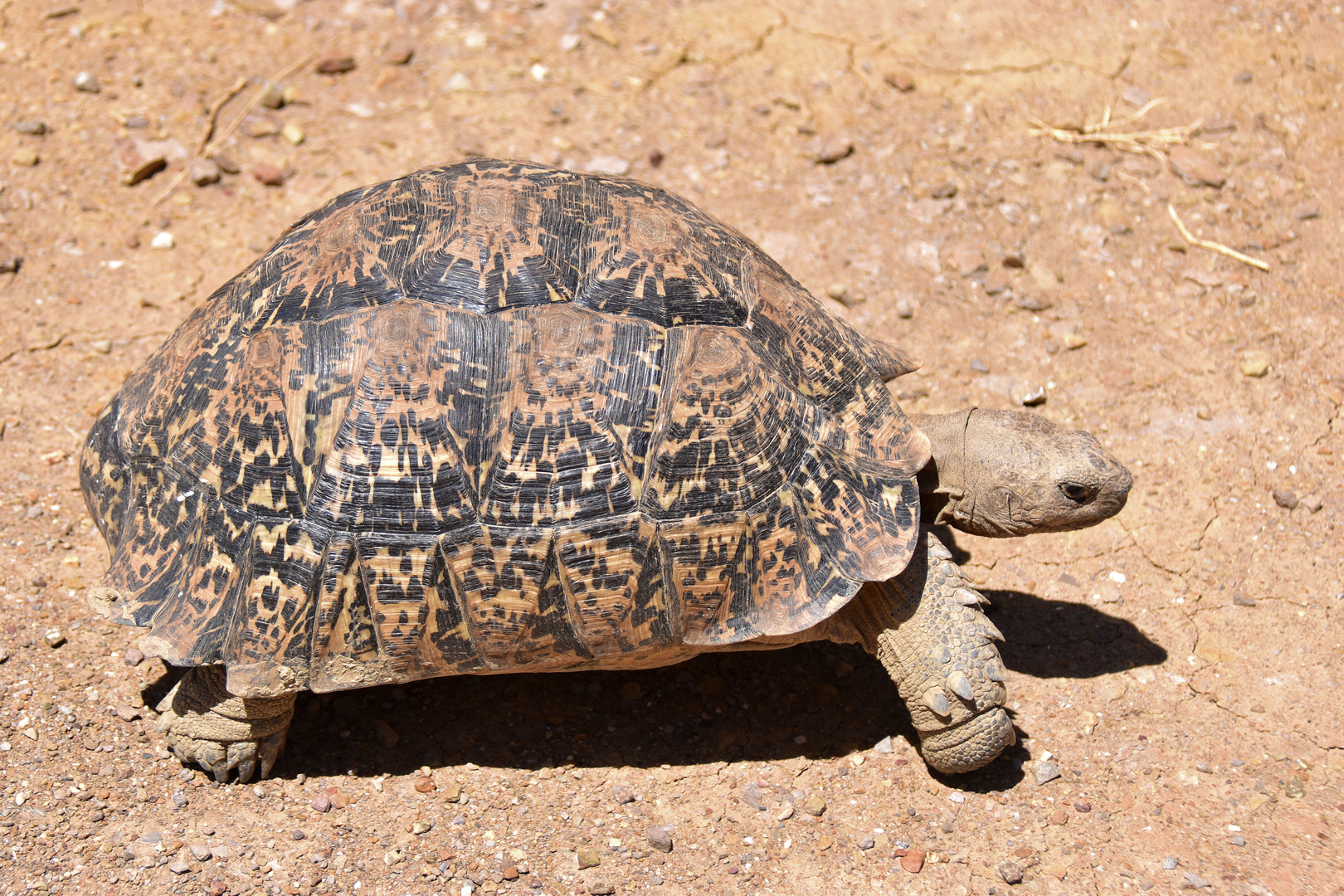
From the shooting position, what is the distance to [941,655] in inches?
123

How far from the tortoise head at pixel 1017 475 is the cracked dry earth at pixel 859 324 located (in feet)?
2.20

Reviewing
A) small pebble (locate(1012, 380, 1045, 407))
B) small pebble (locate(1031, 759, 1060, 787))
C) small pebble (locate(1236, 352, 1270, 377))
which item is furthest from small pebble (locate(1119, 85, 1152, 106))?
small pebble (locate(1031, 759, 1060, 787))

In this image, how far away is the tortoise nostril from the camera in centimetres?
324

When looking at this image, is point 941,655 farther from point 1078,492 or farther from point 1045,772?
point 1078,492

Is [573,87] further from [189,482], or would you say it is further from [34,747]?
[34,747]

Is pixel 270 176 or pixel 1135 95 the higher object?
pixel 1135 95

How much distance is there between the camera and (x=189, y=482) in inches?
118

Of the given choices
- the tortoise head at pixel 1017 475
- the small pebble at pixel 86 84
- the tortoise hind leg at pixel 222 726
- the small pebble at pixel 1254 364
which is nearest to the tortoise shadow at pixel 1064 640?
the tortoise head at pixel 1017 475

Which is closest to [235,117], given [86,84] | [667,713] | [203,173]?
[203,173]

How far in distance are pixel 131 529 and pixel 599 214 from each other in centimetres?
180

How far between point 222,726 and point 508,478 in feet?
4.11

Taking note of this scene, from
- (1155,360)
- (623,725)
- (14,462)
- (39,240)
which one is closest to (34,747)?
(14,462)

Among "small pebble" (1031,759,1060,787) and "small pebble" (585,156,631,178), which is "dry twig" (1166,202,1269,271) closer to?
"small pebble" (585,156,631,178)

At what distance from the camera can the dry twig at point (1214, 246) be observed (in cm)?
501
